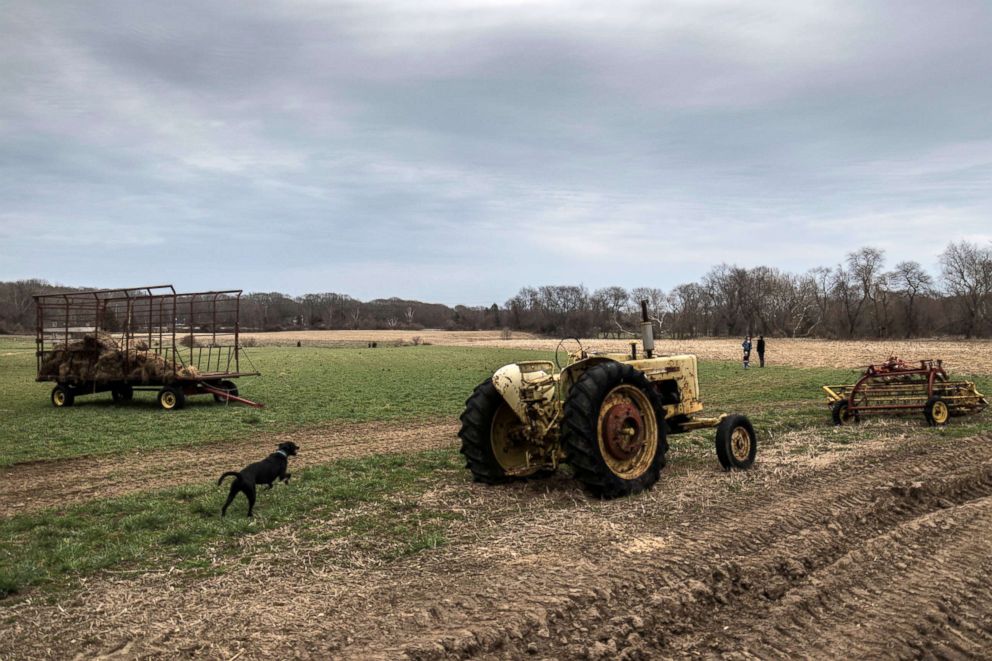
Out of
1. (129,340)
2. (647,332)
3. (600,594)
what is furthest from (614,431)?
(129,340)

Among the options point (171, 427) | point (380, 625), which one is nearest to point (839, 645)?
point (380, 625)

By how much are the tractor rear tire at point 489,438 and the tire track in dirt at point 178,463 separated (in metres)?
3.25

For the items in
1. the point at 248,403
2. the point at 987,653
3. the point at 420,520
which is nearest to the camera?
the point at 987,653

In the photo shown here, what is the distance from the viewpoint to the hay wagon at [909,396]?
1243cm

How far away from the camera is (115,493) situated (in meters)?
8.80

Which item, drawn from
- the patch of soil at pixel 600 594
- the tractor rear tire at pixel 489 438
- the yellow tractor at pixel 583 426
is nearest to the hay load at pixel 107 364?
the tractor rear tire at pixel 489 438

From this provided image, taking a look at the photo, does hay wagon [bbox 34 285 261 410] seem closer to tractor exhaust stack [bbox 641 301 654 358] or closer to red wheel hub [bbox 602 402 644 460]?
tractor exhaust stack [bbox 641 301 654 358]

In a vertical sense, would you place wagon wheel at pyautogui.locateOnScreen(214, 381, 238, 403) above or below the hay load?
below

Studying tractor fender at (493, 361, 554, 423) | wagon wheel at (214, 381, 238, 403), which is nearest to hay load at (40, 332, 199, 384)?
wagon wheel at (214, 381, 238, 403)

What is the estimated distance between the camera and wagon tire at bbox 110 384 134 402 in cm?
1989

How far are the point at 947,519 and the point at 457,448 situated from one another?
23.0 feet

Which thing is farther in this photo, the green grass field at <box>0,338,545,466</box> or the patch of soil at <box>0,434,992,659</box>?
the green grass field at <box>0,338,545,466</box>

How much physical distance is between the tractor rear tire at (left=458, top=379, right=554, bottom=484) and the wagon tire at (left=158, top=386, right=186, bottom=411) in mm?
12943

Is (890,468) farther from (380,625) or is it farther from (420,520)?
(380,625)
